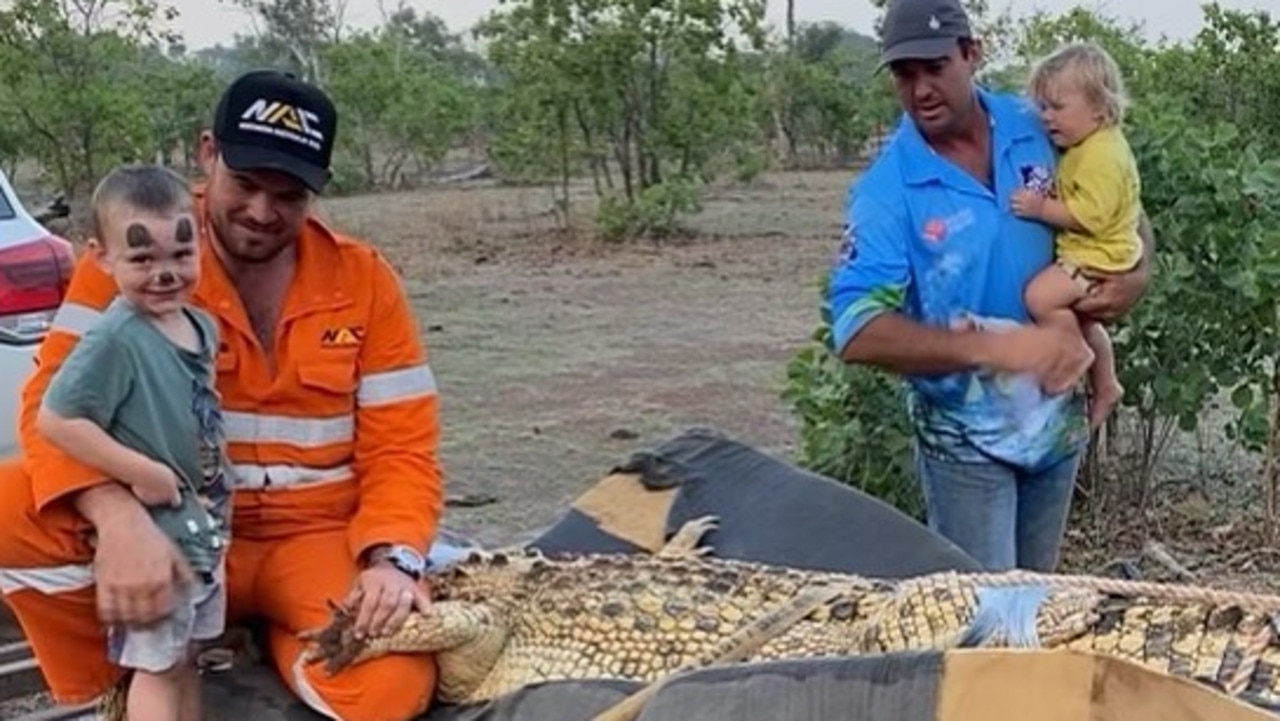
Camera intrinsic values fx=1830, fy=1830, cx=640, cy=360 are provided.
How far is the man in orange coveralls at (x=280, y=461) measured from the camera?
9.96 feet

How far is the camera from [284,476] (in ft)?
10.9

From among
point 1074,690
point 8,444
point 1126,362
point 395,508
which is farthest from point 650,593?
point 1126,362

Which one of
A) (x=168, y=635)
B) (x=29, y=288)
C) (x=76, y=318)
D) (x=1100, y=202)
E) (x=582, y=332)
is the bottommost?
(x=582, y=332)

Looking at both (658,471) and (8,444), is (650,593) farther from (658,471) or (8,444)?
(8,444)

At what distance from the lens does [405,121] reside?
26.7m

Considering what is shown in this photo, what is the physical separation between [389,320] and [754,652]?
1022 mm

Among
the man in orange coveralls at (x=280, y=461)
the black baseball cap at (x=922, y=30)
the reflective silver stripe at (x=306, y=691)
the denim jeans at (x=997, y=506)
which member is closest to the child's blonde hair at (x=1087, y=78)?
the black baseball cap at (x=922, y=30)

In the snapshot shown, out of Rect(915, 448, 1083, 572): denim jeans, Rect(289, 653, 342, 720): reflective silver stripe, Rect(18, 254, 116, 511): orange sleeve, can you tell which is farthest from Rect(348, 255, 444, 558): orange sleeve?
Rect(915, 448, 1083, 572): denim jeans

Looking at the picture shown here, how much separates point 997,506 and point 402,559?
121 cm

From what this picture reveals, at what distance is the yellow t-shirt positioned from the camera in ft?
11.8

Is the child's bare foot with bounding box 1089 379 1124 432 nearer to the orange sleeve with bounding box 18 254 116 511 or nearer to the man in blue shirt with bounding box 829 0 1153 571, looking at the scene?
the man in blue shirt with bounding box 829 0 1153 571

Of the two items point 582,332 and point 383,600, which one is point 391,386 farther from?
point 582,332

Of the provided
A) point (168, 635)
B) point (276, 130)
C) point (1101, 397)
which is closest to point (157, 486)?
point (168, 635)

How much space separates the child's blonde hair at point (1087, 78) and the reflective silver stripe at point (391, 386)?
1386mm
